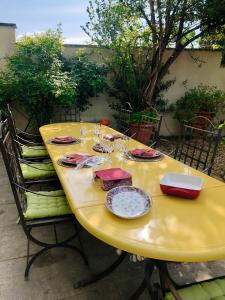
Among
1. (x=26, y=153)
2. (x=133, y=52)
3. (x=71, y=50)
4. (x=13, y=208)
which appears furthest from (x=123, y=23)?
(x=13, y=208)

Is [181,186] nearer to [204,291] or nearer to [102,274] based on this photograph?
[204,291]

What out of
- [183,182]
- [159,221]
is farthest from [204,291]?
[183,182]

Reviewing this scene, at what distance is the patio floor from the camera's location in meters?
1.56

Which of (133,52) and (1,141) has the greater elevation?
(133,52)

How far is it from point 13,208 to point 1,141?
120cm

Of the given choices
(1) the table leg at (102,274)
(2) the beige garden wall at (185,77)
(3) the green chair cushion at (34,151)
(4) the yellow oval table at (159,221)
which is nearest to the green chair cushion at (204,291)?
(4) the yellow oval table at (159,221)

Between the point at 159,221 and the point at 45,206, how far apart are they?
94 cm

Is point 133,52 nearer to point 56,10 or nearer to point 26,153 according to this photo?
point 56,10

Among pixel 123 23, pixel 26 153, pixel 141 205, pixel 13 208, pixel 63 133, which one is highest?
pixel 123 23

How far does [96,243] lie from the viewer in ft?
6.73

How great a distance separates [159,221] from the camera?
3.55 ft

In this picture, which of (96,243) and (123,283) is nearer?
(123,283)

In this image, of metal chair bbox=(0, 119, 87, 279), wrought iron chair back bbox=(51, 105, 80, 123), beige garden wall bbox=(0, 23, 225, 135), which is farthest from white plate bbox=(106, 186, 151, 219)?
beige garden wall bbox=(0, 23, 225, 135)

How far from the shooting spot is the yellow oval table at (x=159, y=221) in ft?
3.00
